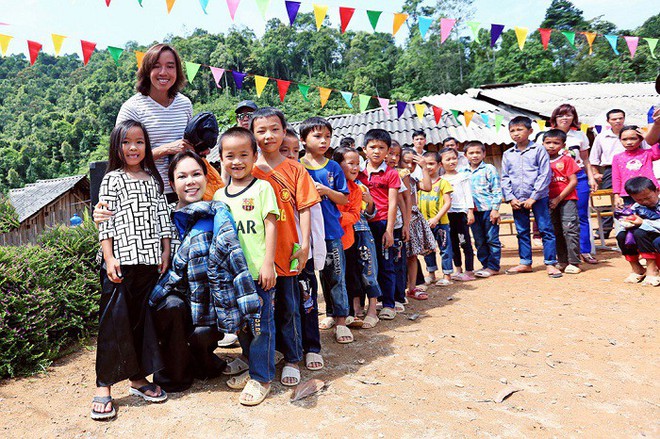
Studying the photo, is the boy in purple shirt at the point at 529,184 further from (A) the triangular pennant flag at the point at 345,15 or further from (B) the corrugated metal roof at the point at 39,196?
(B) the corrugated metal roof at the point at 39,196

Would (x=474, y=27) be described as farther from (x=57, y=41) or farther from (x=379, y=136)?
(x=57, y=41)

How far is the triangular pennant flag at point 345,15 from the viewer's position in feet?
19.1

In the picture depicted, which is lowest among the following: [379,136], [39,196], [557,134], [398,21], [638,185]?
[638,185]

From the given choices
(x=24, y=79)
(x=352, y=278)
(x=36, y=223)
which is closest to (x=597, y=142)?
(x=352, y=278)

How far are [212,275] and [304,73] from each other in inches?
2383

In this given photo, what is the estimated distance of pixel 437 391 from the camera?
2510mm

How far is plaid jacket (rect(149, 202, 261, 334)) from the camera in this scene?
2359 mm

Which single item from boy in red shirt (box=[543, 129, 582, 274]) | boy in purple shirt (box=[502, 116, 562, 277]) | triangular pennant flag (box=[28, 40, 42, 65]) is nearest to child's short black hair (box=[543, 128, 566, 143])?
boy in red shirt (box=[543, 129, 582, 274])

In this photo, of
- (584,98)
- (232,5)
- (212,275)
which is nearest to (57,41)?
(232,5)

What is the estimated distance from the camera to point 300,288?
2.84m

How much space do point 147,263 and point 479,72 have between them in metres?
39.6

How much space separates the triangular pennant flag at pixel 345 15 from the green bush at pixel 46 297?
399 centimetres

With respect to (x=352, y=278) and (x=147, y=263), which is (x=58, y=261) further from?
(x=352, y=278)

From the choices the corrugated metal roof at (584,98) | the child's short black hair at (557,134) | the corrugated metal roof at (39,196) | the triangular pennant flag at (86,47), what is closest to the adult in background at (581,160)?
the child's short black hair at (557,134)
